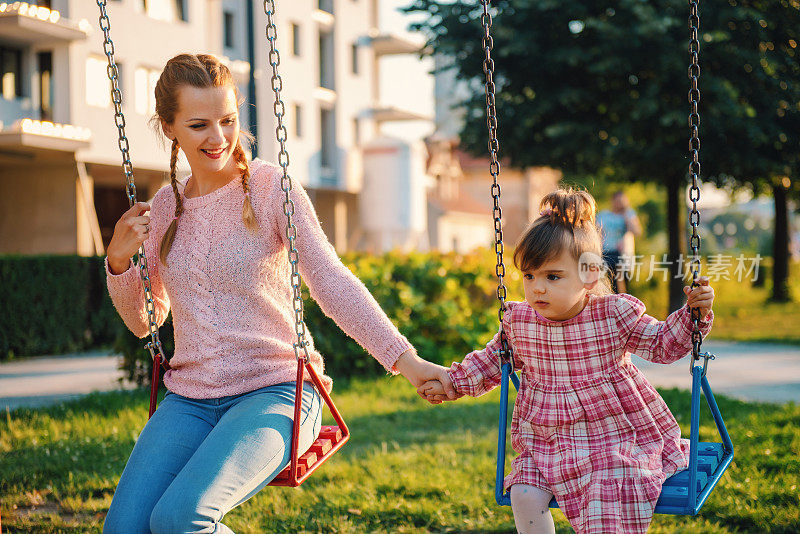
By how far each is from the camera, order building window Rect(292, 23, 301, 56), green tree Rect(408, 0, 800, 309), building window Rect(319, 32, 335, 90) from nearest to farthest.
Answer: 1. green tree Rect(408, 0, 800, 309)
2. building window Rect(292, 23, 301, 56)
3. building window Rect(319, 32, 335, 90)

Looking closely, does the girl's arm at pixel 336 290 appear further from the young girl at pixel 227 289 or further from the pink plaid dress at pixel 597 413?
the pink plaid dress at pixel 597 413

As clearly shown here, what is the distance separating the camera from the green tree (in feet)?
36.1

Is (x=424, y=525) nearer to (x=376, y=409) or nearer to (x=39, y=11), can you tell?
(x=376, y=409)

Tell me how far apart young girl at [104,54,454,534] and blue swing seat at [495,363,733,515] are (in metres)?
0.32

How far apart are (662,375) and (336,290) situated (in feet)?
20.9

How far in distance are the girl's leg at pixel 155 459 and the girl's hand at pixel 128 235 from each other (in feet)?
1.70

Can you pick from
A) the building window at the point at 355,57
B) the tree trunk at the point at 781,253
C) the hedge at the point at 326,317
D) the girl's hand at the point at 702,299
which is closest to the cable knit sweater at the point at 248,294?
the girl's hand at the point at 702,299

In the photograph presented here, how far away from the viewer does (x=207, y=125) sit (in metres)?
2.83

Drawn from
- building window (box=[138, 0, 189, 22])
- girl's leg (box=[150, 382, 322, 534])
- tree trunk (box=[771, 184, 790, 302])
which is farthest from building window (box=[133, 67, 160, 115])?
girl's leg (box=[150, 382, 322, 534])

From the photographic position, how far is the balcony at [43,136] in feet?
48.8

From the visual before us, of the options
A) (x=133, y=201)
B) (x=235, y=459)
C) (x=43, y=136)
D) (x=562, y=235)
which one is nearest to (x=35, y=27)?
(x=43, y=136)

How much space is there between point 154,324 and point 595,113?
10509 mm

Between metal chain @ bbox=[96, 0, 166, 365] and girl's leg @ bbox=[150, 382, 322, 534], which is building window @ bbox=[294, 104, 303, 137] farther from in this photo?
girl's leg @ bbox=[150, 382, 322, 534]

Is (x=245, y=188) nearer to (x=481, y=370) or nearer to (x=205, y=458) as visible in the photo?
(x=205, y=458)
